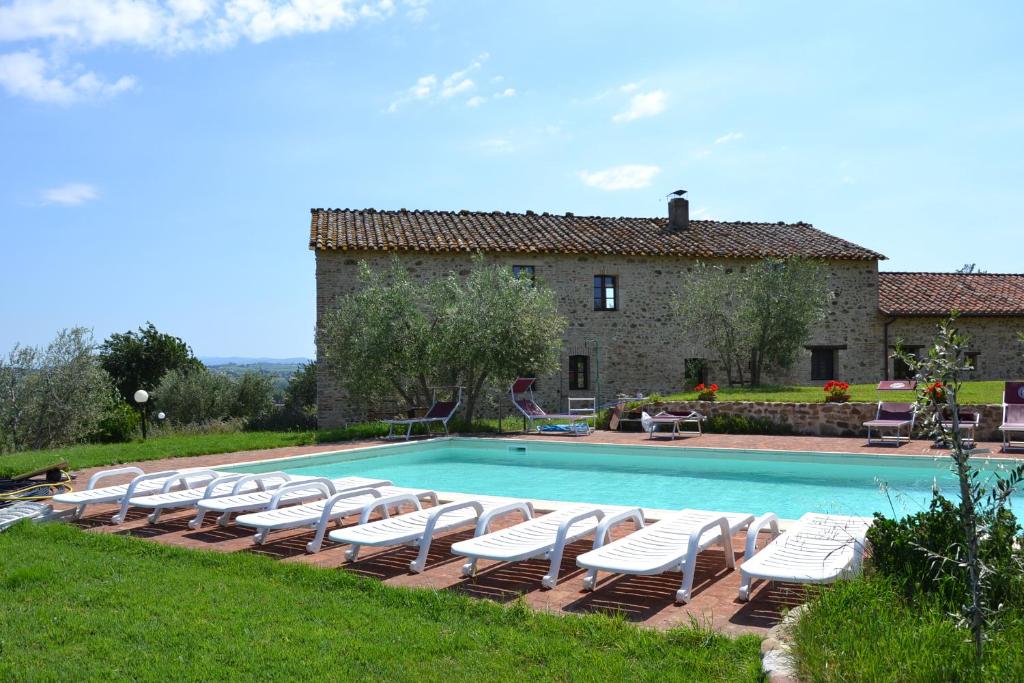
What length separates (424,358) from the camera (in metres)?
15.0

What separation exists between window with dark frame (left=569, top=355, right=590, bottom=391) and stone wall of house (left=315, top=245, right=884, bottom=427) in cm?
16

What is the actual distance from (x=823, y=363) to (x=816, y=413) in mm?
9477

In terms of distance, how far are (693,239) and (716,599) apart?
19147mm

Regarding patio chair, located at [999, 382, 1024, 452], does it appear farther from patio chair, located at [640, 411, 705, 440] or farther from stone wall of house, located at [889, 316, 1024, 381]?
stone wall of house, located at [889, 316, 1024, 381]

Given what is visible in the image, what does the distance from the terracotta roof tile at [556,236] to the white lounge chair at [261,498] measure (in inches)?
472

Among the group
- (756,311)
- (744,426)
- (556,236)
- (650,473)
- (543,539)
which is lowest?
(650,473)

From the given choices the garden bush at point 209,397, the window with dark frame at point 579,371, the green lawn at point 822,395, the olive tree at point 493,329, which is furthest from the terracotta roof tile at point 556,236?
the garden bush at point 209,397

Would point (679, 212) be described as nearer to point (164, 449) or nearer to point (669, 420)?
point (669, 420)

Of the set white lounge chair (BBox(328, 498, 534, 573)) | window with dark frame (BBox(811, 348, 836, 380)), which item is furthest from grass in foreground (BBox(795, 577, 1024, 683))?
window with dark frame (BBox(811, 348, 836, 380))

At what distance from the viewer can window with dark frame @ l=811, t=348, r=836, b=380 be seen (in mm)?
21938

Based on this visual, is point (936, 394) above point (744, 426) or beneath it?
above

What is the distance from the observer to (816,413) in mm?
13367

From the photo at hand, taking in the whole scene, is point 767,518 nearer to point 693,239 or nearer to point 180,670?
point 180,670

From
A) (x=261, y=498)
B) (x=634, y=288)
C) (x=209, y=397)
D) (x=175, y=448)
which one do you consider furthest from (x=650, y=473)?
(x=209, y=397)
